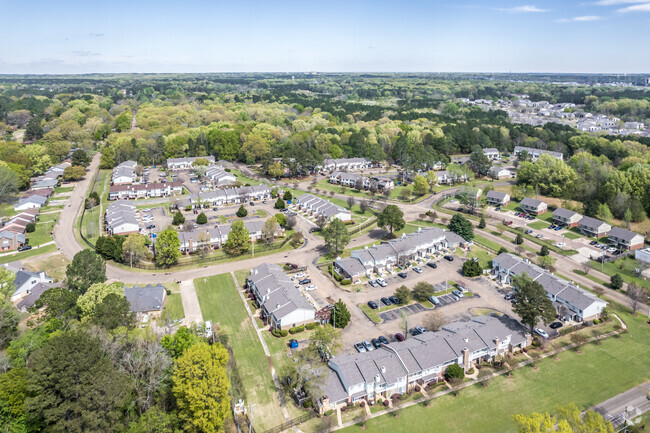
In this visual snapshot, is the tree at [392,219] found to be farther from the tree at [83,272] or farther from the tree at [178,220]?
the tree at [83,272]

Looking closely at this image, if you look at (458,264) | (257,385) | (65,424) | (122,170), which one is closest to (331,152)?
(122,170)

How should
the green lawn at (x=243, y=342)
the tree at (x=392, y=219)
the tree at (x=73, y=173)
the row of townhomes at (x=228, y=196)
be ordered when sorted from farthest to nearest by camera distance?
the tree at (x=73, y=173)
the row of townhomes at (x=228, y=196)
the tree at (x=392, y=219)
the green lawn at (x=243, y=342)

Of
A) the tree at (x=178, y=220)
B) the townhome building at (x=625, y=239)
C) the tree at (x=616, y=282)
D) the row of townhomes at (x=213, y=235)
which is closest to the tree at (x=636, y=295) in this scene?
the tree at (x=616, y=282)

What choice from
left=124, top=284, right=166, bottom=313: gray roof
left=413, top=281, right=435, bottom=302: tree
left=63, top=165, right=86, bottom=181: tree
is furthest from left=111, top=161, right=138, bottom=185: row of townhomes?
left=413, top=281, right=435, bottom=302: tree

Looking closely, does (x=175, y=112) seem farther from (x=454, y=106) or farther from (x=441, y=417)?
(x=441, y=417)

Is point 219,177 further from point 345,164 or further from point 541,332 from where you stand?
point 541,332

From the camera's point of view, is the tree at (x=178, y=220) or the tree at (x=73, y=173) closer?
the tree at (x=178, y=220)

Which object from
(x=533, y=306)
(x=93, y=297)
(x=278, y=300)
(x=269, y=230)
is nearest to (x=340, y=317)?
(x=278, y=300)
